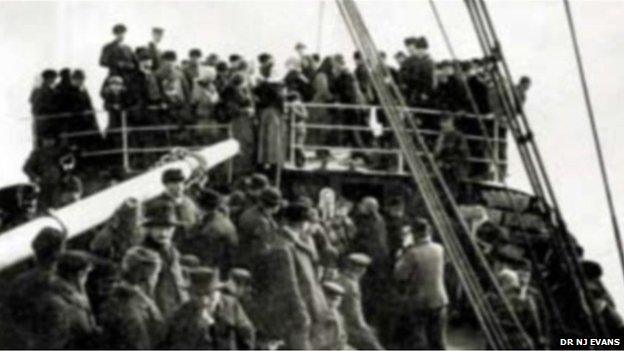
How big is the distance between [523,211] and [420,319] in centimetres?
410

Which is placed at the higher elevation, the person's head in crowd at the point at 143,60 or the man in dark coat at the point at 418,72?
the person's head in crowd at the point at 143,60

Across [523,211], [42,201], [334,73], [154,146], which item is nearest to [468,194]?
[523,211]

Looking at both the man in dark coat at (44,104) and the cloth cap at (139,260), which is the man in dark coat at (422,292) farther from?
the man in dark coat at (44,104)

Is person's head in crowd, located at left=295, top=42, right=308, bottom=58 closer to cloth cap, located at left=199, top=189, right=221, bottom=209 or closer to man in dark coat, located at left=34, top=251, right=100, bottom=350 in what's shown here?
cloth cap, located at left=199, top=189, right=221, bottom=209

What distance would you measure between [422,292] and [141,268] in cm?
282

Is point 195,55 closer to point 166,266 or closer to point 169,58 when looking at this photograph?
point 169,58

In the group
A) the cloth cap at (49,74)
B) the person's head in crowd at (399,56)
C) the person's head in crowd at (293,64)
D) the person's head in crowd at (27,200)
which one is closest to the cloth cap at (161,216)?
the person's head in crowd at (27,200)

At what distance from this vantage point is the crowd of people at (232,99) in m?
12.6

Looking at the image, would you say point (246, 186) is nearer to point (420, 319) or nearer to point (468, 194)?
point (420, 319)

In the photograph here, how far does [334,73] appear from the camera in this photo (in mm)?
13773

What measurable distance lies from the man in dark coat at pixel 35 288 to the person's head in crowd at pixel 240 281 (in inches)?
40.7

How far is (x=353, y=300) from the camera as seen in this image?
26.1ft

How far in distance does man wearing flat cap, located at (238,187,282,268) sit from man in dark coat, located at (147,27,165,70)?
5674 millimetres

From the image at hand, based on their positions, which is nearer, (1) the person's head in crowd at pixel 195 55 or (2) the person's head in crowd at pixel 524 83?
(1) the person's head in crowd at pixel 195 55
